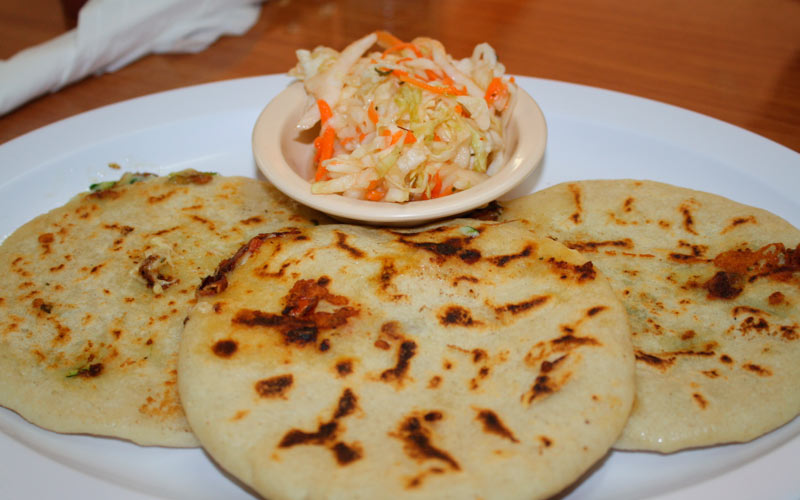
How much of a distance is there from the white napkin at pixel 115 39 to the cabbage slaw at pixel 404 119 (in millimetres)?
1912

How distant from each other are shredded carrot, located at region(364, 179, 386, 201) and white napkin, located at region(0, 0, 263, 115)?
268cm

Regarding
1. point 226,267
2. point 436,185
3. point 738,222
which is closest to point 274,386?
point 226,267

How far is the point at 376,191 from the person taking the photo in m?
2.79

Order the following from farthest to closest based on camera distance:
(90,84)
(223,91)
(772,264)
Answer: (90,84) < (223,91) < (772,264)

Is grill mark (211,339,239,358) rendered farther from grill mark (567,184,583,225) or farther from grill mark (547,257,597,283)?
grill mark (567,184,583,225)

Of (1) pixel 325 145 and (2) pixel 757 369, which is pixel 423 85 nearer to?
(1) pixel 325 145

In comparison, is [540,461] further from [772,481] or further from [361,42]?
[361,42]

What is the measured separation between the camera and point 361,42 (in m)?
3.26

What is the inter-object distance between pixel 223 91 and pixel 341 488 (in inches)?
111

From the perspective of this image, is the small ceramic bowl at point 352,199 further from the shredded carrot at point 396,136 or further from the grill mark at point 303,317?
the grill mark at point 303,317

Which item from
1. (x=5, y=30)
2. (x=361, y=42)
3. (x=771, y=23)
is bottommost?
(x=771, y=23)

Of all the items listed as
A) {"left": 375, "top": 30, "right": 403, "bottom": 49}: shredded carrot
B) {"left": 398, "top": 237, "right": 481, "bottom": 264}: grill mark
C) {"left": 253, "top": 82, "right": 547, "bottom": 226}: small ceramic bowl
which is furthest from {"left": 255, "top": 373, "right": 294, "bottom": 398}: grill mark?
{"left": 375, "top": 30, "right": 403, "bottom": 49}: shredded carrot

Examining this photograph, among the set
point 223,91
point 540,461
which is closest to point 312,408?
point 540,461

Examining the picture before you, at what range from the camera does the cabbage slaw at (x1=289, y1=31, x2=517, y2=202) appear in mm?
2754
